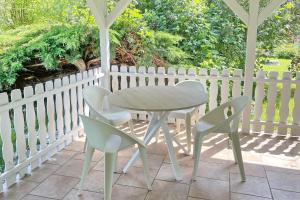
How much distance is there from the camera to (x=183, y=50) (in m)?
6.43

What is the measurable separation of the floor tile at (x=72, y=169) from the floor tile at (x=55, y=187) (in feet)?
0.25

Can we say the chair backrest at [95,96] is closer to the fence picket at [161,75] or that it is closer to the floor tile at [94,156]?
the floor tile at [94,156]

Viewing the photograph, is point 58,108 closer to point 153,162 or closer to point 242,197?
point 153,162

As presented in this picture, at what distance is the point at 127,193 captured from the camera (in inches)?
109

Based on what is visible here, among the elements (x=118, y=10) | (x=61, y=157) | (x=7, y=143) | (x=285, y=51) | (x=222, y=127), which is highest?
(x=118, y=10)

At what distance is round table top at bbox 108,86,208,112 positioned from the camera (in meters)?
2.83

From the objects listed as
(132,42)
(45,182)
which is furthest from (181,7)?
(45,182)

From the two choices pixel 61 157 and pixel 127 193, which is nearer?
pixel 127 193

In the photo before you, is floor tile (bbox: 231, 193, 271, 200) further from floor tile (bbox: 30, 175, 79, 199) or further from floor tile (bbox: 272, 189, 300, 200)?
floor tile (bbox: 30, 175, 79, 199)

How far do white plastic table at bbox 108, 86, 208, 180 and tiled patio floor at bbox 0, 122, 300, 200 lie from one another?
0.69 ft

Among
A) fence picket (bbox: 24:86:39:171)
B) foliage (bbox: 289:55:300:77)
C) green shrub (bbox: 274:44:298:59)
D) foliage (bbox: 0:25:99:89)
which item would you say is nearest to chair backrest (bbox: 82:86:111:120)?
fence picket (bbox: 24:86:39:171)

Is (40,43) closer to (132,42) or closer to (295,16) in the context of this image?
→ (132,42)

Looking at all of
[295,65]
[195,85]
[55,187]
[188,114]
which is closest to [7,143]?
[55,187]

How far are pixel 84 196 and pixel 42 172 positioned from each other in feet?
2.32
